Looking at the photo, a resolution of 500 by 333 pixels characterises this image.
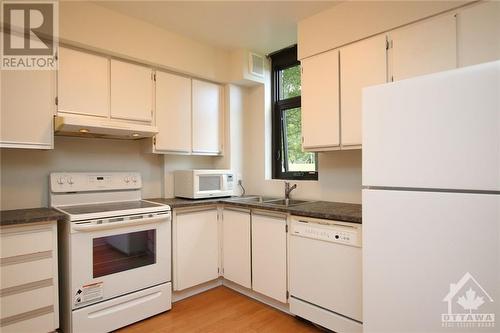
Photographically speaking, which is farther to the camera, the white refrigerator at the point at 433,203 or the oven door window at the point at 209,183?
the oven door window at the point at 209,183

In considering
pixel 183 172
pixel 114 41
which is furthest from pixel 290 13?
pixel 183 172

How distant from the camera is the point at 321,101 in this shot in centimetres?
246

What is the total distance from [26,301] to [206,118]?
2229 mm

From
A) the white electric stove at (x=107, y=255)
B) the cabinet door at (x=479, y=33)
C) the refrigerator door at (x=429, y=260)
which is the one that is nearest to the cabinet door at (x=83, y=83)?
the white electric stove at (x=107, y=255)

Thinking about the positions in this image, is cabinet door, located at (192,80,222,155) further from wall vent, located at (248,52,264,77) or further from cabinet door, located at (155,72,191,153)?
wall vent, located at (248,52,264,77)

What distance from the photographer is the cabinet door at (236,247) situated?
8.80ft

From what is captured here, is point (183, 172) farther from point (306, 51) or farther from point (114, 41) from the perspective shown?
point (306, 51)

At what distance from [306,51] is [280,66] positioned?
951mm

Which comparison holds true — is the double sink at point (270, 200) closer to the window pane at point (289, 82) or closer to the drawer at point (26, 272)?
the window pane at point (289, 82)

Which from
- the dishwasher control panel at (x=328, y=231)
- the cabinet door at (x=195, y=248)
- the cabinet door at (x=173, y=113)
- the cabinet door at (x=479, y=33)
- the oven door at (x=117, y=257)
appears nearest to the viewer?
the cabinet door at (x=479, y=33)

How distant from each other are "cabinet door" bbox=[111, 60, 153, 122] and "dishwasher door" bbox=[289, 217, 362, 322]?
5.77ft

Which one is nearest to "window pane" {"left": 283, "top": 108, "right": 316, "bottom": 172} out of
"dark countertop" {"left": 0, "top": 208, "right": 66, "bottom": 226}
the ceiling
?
the ceiling

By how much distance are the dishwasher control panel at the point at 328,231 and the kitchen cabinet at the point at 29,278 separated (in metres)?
1.77

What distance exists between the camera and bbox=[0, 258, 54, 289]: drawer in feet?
5.92
